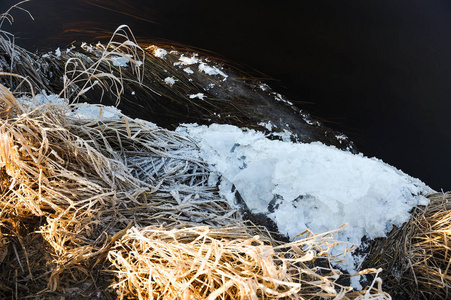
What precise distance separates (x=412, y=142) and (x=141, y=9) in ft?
4.45

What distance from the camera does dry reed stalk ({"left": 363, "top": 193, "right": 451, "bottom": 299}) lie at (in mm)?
1100

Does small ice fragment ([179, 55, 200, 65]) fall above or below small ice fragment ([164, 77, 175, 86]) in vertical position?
above

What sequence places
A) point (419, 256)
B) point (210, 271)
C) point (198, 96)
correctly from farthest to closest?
point (198, 96)
point (419, 256)
point (210, 271)

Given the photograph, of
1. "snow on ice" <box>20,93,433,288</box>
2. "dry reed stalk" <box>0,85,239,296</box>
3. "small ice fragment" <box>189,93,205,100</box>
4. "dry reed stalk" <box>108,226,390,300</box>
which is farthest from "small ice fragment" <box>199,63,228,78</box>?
"dry reed stalk" <box>108,226,390,300</box>

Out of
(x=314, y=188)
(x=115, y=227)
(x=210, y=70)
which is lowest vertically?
(x=115, y=227)

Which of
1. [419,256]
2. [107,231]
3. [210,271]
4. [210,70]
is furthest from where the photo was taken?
[210,70]

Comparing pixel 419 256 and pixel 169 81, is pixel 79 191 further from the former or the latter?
pixel 419 256

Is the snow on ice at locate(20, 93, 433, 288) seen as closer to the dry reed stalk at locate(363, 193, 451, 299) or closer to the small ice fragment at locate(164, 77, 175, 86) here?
the dry reed stalk at locate(363, 193, 451, 299)

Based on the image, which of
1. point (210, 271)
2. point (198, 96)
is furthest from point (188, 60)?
point (210, 271)

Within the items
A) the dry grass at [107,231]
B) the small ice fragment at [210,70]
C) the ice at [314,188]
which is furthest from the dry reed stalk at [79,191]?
the small ice fragment at [210,70]

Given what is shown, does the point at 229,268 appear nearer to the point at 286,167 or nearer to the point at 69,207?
the point at 69,207

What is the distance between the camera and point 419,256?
1.13 metres

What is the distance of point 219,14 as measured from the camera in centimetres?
179

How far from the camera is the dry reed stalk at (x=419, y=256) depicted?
110 cm
